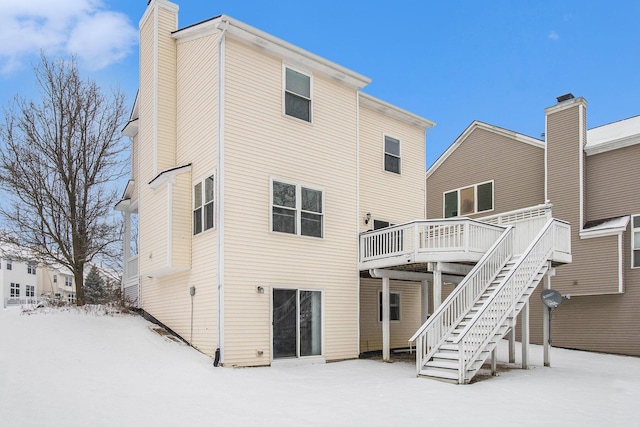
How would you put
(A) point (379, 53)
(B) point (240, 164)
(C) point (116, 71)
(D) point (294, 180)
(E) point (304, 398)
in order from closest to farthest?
(E) point (304, 398) → (B) point (240, 164) → (D) point (294, 180) → (C) point (116, 71) → (A) point (379, 53)

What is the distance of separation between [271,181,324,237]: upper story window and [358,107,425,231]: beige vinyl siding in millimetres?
2001

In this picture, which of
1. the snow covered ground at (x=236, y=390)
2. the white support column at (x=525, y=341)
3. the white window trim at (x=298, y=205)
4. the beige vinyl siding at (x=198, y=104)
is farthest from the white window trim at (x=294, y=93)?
the white support column at (x=525, y=341)

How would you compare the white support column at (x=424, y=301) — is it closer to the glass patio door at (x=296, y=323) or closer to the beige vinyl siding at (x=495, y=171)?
A: the glass patio door at (x=296, y=323)

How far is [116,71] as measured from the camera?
1975cm

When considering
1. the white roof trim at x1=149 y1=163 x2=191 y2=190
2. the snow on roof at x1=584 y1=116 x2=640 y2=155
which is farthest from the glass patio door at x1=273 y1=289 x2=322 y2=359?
the snow on roof at x1=584 y1=116 x2=640 y2=155

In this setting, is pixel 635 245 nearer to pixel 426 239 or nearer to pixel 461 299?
pixel 426 239

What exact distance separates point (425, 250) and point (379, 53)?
67.2 ft

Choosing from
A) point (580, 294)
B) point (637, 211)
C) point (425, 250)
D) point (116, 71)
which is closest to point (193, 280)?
point (425, 250)

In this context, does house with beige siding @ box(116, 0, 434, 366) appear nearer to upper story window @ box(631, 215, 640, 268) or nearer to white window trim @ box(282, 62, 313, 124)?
white window trim @ box(282, 62, 313, 124)

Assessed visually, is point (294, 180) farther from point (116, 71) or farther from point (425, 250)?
point (116, 71)

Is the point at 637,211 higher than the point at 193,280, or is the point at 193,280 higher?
the point at 637,211

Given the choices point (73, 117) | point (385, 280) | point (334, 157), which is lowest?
point (385, 280)

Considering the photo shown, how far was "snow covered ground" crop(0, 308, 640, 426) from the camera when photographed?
23.6 feet

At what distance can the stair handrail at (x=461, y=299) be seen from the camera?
10.9 metres
